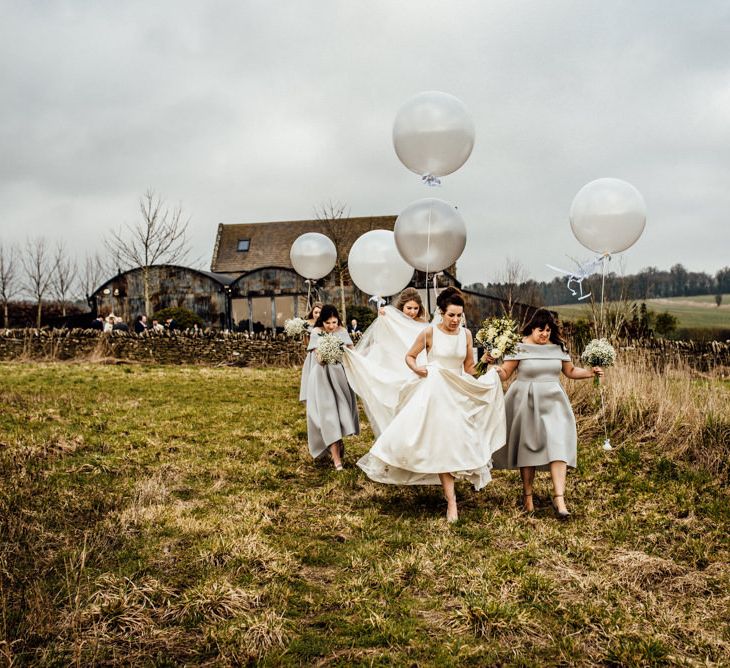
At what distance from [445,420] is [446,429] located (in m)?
0.08

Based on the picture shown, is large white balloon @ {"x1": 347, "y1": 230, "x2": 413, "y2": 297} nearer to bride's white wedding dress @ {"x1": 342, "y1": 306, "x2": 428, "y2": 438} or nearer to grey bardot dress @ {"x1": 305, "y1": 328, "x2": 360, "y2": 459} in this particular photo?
bride's white wedding dress @ {"x1": 342, "y1": 306, "x2": 428, "y2": 438}

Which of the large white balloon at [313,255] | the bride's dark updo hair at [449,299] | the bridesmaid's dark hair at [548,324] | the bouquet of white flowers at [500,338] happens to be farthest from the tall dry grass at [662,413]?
the large white balloon at [313,255]

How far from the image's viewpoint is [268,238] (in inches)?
1551

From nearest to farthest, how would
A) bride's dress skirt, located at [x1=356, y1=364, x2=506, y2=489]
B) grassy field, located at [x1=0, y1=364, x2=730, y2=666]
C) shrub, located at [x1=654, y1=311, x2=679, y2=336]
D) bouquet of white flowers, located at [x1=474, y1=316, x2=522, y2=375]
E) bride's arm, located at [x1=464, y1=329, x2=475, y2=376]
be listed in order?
grassy field, located at [x1=0, y1=364, x2=730, y2=666], bride's dress skirt, located at [x1=356, y1=364, x2=506, y2=489], bouquet of white flowers, located at [x1=474, y1=316, x2=522, y2=375], bride's arm, located at [x1=464, y1=329, x2=475, y2=376], shrub, located at [x1=654, y1=311, x2=679, y2=336]

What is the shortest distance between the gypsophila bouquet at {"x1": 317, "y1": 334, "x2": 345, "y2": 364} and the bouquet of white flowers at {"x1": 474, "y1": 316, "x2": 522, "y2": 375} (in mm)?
2024

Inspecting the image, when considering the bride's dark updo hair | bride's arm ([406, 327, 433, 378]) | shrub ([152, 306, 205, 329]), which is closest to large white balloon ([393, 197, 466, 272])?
the bride's dark updo hair

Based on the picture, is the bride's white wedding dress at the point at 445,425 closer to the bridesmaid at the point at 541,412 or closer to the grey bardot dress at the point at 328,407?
the bridesmaid at the point at 541,412

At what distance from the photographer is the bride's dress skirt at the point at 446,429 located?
17.9 ft

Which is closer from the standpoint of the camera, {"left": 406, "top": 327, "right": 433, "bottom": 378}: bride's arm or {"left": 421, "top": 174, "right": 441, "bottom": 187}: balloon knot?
{"left": 406, "top": 327, "right": 433, "bottom": 378}: bride's arm

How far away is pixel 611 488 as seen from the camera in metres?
6.65

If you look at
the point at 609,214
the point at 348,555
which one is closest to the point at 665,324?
the point at 609,214

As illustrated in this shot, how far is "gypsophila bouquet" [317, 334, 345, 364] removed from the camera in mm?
→ 7271

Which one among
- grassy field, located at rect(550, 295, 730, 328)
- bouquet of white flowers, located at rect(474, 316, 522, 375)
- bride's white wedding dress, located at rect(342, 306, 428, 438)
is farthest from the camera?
grassy field, located at rect(550, 295, 730, 328)

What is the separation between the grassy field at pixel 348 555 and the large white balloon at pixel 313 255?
2723 millimetres
